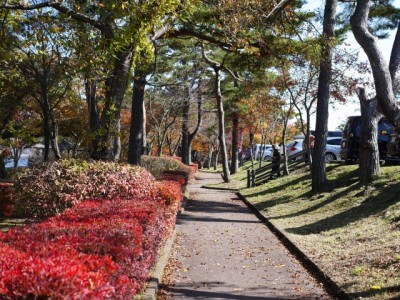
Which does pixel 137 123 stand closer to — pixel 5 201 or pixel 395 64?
pixel 5 201

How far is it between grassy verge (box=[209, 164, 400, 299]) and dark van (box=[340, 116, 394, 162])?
83 cm

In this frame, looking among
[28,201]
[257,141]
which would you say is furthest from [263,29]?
[257,141]

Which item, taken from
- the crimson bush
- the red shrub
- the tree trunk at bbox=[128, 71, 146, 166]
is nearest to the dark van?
the tree trunk at bbox=[128, 71, 146, 166]

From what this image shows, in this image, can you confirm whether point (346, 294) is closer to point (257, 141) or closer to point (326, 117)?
point (326, 117)

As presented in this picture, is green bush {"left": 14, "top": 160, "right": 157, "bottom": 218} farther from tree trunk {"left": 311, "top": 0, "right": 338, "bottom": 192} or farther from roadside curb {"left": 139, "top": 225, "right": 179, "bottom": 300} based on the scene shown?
tree trunk {"left": 311, "top": 0, "right": 338, "bottom": 192}

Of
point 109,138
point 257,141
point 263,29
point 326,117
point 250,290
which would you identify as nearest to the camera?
point 250,290

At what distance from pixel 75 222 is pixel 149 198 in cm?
321

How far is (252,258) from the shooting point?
8766 mm

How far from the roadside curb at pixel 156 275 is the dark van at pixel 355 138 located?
36.1 feet

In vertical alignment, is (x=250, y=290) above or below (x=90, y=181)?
below

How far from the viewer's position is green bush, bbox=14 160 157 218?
29.4 feet

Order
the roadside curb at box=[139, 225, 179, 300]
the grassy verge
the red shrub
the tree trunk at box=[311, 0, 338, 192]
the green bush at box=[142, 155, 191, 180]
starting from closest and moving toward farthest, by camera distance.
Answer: the roadside curb at box=[139, 225, 179, 300] < the grassy verge < the red shrub < the tree trunk at box=[311, 0, 338, 192] < the green bush at box=[142, 155, 191, 180]

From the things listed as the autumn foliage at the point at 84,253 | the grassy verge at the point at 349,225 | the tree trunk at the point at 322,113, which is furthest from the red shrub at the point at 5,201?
the tree trunk at the point at 322,113

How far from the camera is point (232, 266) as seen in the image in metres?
8.12
